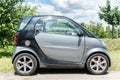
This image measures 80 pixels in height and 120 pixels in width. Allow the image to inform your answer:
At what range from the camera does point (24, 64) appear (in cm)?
891

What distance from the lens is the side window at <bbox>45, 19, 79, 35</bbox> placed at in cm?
909

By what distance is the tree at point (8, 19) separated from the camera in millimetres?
15334

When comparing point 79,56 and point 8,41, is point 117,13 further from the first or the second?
point 79,56

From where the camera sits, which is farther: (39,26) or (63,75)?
(39,26)

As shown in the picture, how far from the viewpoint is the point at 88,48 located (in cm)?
902

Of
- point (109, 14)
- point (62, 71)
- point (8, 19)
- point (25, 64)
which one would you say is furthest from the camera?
point (109, 14)

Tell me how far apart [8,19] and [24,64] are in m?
7.09

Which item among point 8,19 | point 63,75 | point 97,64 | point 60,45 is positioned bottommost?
point 63,75

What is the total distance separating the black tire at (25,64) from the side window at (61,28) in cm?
96

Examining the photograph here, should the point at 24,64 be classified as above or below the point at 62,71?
above

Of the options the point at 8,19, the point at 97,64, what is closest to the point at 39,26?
the point at 97,64

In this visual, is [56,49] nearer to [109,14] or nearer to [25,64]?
[25,64]

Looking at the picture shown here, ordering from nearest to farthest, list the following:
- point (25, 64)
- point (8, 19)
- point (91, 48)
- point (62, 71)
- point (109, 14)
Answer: point (25, 64) → point (91, 48) → point (62, 71) → point (8, 19) → point (109, 14)

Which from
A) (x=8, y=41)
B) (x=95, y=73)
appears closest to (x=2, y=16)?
(x=8, y=41)
